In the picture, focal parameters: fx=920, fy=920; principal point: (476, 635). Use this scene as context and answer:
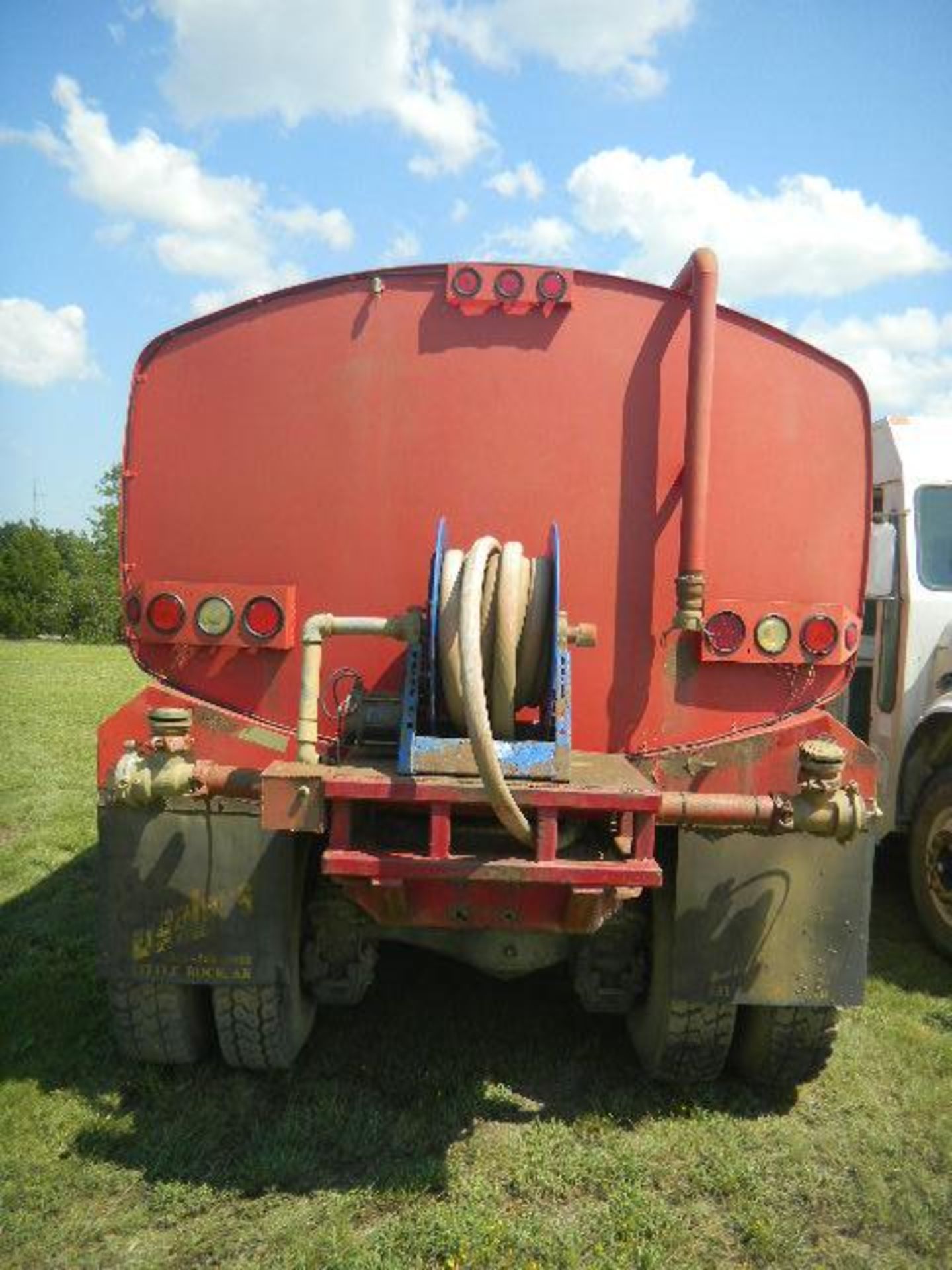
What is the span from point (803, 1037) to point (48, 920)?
3.97 meters

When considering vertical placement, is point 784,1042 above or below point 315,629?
below

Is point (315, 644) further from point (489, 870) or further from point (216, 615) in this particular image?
point (489, 870)

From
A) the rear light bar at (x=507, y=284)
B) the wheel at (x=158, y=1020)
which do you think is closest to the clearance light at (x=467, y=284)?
the rear light bar at (x=507, y=284)

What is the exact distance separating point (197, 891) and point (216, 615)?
3.04ft

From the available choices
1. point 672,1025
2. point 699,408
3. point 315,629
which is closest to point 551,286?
point 699,408

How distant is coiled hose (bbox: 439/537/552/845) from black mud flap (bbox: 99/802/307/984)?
855 mm

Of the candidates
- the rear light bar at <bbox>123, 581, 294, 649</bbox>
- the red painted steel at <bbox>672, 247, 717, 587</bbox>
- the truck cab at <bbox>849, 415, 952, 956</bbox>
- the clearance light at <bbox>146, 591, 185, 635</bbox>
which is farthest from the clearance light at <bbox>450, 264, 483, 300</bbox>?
the truck cab at <bbox>849, 415, 952, 956</bbox>

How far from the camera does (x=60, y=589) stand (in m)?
52.3

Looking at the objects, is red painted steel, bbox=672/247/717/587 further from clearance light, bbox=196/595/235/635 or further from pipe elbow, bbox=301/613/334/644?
clearance light, bbox=196/595/235/635

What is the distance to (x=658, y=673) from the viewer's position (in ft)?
10.5

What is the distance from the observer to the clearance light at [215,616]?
125 inches

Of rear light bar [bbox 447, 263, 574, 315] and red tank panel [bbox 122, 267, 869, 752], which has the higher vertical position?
rear light bar [bbox 447, 263, 574, 315]

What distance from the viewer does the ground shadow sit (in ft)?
9.86

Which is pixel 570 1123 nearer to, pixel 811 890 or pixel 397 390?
pixel 811 890
